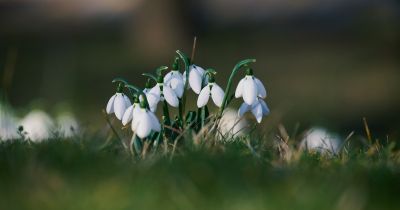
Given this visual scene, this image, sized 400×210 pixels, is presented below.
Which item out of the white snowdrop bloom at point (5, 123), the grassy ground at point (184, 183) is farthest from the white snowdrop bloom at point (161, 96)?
the white snowdrop bloom at point (5, 123)

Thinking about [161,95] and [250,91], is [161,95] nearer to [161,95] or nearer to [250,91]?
[161,95]

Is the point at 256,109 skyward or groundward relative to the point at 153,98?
groundward

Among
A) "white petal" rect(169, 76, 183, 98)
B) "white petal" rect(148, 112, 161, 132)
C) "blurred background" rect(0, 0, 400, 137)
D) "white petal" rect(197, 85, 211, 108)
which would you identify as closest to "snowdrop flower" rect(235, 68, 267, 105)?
"white petal" rect(197, 85, 211, 108)

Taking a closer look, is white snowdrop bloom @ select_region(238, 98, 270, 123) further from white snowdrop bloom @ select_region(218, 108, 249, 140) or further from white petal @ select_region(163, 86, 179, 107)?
A: white petal @ select_region(163, 86, 179, 107)

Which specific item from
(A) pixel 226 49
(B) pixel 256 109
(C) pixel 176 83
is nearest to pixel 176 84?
(C) pixel 176 83

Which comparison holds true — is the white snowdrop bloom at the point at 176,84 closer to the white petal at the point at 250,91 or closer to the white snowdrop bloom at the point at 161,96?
the white snowdrop bloom at the point at 161,96

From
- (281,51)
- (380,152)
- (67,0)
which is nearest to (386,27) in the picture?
(281,51)
